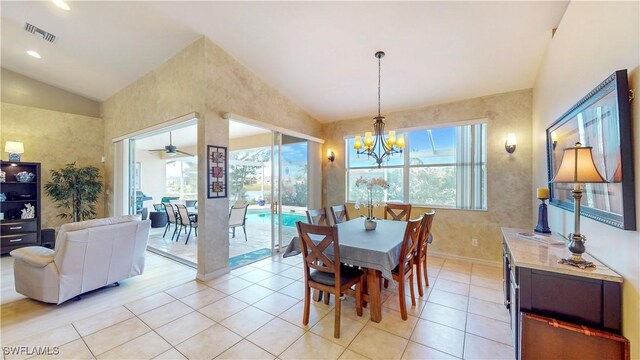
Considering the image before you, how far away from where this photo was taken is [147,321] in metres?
2.41

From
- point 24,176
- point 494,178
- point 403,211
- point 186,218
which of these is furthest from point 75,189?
point 494,178

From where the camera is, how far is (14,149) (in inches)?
181

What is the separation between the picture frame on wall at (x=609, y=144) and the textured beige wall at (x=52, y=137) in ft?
27.5

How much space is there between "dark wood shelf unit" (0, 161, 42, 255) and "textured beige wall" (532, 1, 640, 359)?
798 centimetres

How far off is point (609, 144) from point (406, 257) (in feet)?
5.54

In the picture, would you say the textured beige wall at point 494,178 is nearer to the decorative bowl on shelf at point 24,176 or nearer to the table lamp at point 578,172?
the table lamp at point 578,172

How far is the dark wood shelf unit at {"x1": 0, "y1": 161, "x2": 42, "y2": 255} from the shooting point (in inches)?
178

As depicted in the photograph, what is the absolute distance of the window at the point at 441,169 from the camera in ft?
13.6

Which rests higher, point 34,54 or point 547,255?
point 34,54

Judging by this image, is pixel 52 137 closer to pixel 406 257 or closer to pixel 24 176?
pixel 24 176

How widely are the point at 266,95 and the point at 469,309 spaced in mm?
4121

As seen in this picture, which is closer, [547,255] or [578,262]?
[578,262]

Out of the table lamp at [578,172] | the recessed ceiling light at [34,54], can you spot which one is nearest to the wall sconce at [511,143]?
the table lamp at [578,172]

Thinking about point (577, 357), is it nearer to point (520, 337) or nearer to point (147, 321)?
point (520, 337)
